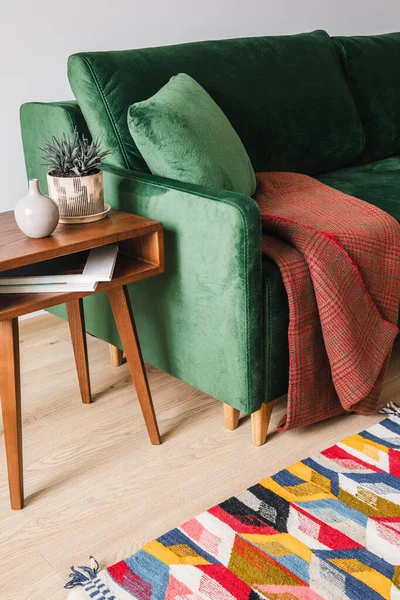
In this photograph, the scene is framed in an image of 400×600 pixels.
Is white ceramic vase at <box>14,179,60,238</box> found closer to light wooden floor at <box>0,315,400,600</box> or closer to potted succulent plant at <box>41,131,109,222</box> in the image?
potted succulent plant at <box>41,131,109,222</box>

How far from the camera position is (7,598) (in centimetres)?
134

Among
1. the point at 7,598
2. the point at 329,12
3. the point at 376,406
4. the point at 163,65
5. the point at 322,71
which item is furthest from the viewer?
the point at 329,12

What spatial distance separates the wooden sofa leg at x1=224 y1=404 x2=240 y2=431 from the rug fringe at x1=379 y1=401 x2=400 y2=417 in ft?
1.30

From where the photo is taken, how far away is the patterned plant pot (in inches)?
63.3

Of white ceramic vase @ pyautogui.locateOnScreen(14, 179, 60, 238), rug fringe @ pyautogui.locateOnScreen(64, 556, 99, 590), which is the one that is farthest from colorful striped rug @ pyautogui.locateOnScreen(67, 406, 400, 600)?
white ceramic vase @ pyautogui.locateOnScreen(14, 179, 60, 238)

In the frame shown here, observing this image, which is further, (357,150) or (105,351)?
(357,150)

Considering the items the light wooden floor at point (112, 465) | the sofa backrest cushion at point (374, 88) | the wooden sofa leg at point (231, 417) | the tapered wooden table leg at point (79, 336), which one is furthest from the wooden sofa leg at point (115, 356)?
the sofa backrest cushion at point (374, 88)

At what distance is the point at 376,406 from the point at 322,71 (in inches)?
48.9

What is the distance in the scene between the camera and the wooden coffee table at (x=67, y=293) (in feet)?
4.78

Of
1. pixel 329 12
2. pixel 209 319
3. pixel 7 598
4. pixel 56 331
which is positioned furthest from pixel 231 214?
pixel 329 12

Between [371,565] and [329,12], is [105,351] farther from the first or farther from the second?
[329,12]

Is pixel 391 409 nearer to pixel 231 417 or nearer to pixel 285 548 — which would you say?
pixel 231 417

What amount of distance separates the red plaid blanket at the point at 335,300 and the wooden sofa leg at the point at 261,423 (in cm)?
4

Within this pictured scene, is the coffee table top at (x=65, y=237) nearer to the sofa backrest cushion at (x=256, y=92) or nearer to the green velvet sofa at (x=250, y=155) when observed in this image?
the green velvet sofa at (x=250, y=155)
